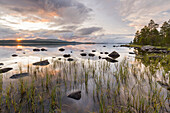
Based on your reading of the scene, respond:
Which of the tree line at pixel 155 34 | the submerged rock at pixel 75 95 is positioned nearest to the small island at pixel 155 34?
the tree line at pixel 155 34

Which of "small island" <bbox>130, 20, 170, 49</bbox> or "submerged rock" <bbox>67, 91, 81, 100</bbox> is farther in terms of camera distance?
"small island" <bbox>130, 20, 170, 49</bbox>

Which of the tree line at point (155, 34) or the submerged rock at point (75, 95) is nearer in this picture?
the submerged rock at point (75, 95)

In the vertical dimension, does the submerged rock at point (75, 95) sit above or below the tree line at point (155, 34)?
below

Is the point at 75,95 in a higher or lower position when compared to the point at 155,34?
lower

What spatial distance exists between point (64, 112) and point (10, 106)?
3.32 m

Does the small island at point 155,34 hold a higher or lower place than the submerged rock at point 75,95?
higher

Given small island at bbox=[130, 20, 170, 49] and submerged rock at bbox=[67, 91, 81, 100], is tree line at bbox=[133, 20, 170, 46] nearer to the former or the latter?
small island at bbox=[130, 20, 170, 49]

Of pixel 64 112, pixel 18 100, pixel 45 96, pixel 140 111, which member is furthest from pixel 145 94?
pixel 18 100

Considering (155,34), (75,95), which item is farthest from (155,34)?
(75,95)

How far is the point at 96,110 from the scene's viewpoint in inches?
186

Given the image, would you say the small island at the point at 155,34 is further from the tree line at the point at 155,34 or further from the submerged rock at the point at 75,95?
the submerged rock at the point at 75,95

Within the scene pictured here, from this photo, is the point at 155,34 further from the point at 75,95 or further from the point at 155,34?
the point at 75,95

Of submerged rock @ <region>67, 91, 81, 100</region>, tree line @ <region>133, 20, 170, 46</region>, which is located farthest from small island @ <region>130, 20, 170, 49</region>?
submerged rock @ <region>67, 91, 81, 100</region>

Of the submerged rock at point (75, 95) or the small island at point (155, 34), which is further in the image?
the small island at point (155, 34)
